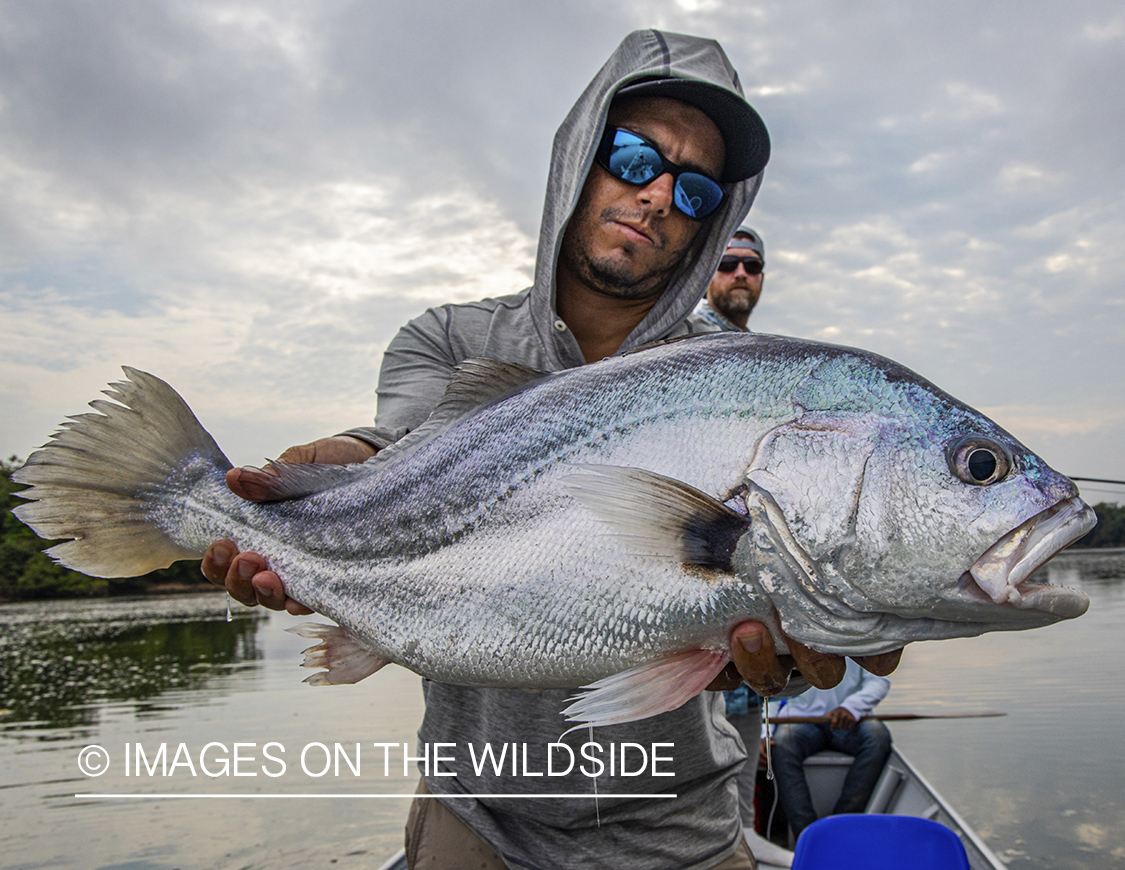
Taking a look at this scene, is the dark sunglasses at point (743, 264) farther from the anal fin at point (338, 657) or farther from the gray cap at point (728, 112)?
the anal fin at point (338, 657)

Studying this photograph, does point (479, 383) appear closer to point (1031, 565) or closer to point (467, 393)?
point (467, 393)

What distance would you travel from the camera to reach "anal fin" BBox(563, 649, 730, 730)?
5.21ft

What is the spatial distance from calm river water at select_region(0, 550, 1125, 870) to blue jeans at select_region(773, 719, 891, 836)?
571cm

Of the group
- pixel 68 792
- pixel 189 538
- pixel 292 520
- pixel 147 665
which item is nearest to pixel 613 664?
pixel 292 520

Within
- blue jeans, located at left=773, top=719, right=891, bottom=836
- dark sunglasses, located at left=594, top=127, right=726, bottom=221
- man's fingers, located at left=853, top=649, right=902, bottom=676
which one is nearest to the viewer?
man's fingers, located at left=853, top=649, right=902, bottom=676

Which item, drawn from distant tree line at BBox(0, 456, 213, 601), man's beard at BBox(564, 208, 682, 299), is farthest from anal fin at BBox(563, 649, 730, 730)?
distant tree line at BBox(0, 456, 213, 601)

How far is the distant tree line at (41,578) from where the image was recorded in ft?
177

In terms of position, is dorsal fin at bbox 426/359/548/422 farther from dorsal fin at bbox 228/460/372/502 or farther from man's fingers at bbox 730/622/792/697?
man's fingers at bbox 730/622/792/697

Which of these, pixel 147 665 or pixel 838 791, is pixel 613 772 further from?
pixel 147 665

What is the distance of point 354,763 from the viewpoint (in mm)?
15492

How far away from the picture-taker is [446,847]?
2.53 m

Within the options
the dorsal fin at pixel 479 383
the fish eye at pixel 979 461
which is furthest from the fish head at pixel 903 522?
the dorsal fin at pixel 479 383

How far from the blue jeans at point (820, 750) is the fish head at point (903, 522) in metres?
5.45

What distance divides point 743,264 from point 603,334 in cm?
397
